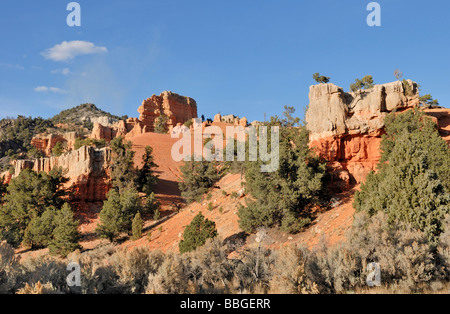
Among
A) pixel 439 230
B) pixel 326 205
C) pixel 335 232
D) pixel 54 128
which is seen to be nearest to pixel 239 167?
pixel 326 205

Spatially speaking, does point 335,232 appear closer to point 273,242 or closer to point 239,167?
→ point 273,242

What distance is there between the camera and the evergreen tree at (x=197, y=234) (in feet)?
64.8

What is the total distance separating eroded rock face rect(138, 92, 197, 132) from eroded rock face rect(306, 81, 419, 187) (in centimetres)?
6152

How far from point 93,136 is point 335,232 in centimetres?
7215

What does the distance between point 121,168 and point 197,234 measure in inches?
835

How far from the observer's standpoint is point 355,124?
84.9ft

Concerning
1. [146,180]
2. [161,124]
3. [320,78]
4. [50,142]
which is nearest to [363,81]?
[320,78]

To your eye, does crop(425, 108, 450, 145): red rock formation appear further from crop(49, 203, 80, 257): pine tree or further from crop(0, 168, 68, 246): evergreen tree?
crop(0, 168, 68, 246): evergreen tree

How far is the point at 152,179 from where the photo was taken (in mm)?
39188

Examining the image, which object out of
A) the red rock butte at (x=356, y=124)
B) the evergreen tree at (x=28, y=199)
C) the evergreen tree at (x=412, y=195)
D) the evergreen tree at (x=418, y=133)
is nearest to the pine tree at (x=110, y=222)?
the evergreen tree at (x=28, y=199)
